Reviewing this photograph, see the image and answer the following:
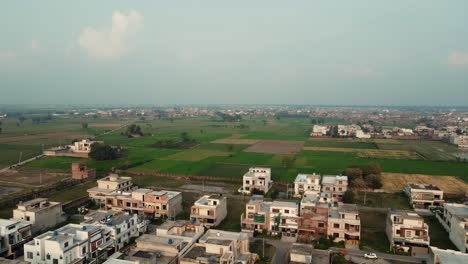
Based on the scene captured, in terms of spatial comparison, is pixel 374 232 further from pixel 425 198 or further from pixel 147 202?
pixel 147 202

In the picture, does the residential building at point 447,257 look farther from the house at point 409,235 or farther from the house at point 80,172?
the house at point 80,172

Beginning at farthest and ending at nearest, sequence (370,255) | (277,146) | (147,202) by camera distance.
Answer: (277,146)
(147,202)
(370,255)

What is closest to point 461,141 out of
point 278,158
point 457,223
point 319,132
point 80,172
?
point 319,132

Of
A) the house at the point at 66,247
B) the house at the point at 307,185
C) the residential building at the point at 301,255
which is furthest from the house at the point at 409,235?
the house at the point at 66,247

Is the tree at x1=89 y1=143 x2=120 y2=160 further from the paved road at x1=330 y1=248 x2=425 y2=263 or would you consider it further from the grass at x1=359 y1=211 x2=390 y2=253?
the paved road at x1=330 y1=248 x2=425 y2=263

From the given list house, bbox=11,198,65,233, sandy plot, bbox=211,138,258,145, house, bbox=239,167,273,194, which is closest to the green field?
sandy plot, bbox=211,138,258,145

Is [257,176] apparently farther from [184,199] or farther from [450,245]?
[450,245]
